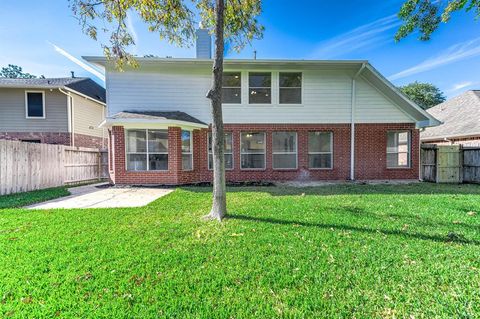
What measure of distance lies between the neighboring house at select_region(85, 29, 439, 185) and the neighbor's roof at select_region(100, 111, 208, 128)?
13cm

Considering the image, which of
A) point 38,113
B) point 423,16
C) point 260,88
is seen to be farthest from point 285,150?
point 38,113

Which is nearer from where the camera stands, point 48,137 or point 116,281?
point 116,281

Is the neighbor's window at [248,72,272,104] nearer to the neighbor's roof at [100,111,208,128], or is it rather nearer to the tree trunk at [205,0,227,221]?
the neighbor's roof at [100,111,208,128]

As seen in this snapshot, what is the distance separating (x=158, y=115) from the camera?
33.4 feet

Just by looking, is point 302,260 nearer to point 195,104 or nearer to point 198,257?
point 198,257

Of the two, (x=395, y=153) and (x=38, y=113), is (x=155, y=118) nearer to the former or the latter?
(x=38, y=113)

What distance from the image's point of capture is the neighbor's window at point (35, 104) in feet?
45.7

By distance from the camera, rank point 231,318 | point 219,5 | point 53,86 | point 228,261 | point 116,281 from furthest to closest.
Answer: point 53,86 → point 219,5 → point 228,261 → point 116,281 → point 231,318

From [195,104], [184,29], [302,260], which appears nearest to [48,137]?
[195,104]

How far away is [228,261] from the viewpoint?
3.10 meters

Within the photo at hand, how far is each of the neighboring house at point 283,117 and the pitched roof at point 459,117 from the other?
501cm

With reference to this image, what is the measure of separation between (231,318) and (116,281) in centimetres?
145

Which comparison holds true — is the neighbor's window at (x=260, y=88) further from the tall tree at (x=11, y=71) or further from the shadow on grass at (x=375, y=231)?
the tall tree at (x=11, y=71)

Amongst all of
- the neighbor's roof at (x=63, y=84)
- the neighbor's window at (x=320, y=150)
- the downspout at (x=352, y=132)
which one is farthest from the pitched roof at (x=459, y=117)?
the neighbor's roof at (x=63, y=84)
